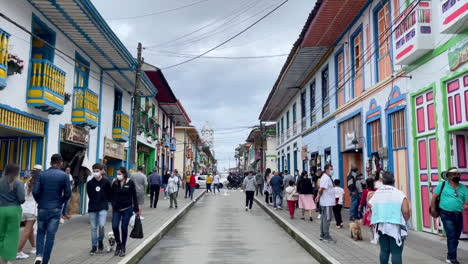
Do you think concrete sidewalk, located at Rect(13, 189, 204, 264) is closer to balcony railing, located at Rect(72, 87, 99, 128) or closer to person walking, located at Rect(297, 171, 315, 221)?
balcony railing, located at Rect(72, 87, 99, 128)

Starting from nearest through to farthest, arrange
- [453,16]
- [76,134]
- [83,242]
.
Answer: [453,16]
[83,242]
[76,134]

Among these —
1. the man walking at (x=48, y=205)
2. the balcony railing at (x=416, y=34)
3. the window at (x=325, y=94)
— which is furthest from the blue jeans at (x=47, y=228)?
the window at (x=325, y=94)

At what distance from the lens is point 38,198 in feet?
20.2

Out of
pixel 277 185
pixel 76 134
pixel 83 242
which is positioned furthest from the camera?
pixel 277 185

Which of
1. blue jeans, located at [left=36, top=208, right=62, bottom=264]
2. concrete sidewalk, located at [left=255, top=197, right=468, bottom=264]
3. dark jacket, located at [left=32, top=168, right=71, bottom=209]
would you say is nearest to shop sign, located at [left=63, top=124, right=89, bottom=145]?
dark jacket, located at [left=32, top=168, right=71, bottom=209]

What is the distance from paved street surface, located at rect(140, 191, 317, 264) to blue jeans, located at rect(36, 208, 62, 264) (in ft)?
6.07

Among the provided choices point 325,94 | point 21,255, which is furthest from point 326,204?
point 325,94

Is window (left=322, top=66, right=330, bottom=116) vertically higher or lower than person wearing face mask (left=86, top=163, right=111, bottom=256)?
higher

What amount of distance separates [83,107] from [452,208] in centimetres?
1070

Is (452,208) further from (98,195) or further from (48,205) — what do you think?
(48,205)

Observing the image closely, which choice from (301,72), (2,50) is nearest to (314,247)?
(2,50)

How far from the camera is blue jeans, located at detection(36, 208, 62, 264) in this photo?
6.02 meters

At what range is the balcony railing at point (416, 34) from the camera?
9.09 m

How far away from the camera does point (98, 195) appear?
7.21m
